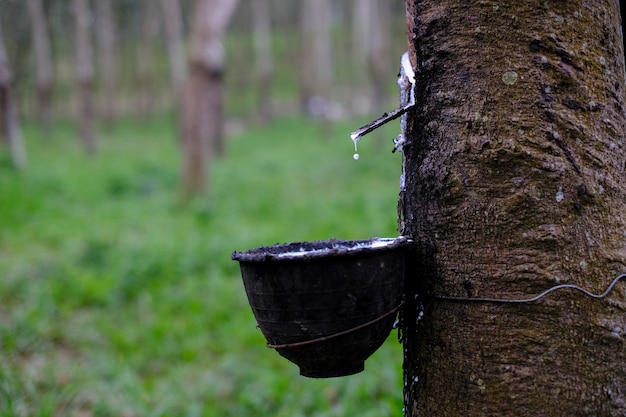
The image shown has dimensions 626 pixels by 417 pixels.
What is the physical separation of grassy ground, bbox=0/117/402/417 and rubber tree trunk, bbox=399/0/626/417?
1984 mm

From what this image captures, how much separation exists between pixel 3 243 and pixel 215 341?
331 centimetres

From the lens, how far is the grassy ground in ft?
12.2

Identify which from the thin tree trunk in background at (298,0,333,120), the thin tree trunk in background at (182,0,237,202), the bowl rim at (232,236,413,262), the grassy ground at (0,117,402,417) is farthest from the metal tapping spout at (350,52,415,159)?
the thin tree trunk in background at (298,0,333,120)

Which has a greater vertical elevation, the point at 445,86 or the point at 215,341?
the point at 445,86

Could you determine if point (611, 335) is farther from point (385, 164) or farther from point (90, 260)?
point (385, 164)

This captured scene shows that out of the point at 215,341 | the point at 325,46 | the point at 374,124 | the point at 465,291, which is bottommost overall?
the point at 215,341

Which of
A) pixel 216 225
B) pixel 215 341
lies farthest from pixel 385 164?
pixel 215 341

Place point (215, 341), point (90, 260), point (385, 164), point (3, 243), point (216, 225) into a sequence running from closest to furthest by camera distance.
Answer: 1. point (215, 341)
2. point (90, 260)
3. point (3, 243)
4. point (216, 225)
5. point (385, 164)

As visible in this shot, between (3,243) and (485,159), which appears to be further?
(3,243)

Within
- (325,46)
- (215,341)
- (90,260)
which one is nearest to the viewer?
(215,341)

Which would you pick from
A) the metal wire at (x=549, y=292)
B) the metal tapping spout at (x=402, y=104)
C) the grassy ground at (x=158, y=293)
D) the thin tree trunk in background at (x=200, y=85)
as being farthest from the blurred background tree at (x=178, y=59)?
the metal wire at (x=549, y=292)

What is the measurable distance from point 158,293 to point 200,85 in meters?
4.79

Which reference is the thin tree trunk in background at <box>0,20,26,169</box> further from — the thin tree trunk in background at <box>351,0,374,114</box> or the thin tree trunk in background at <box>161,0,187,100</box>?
the thin tree trunk in background at <box>351,0,374,114</box>

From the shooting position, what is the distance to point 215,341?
4641 mm
